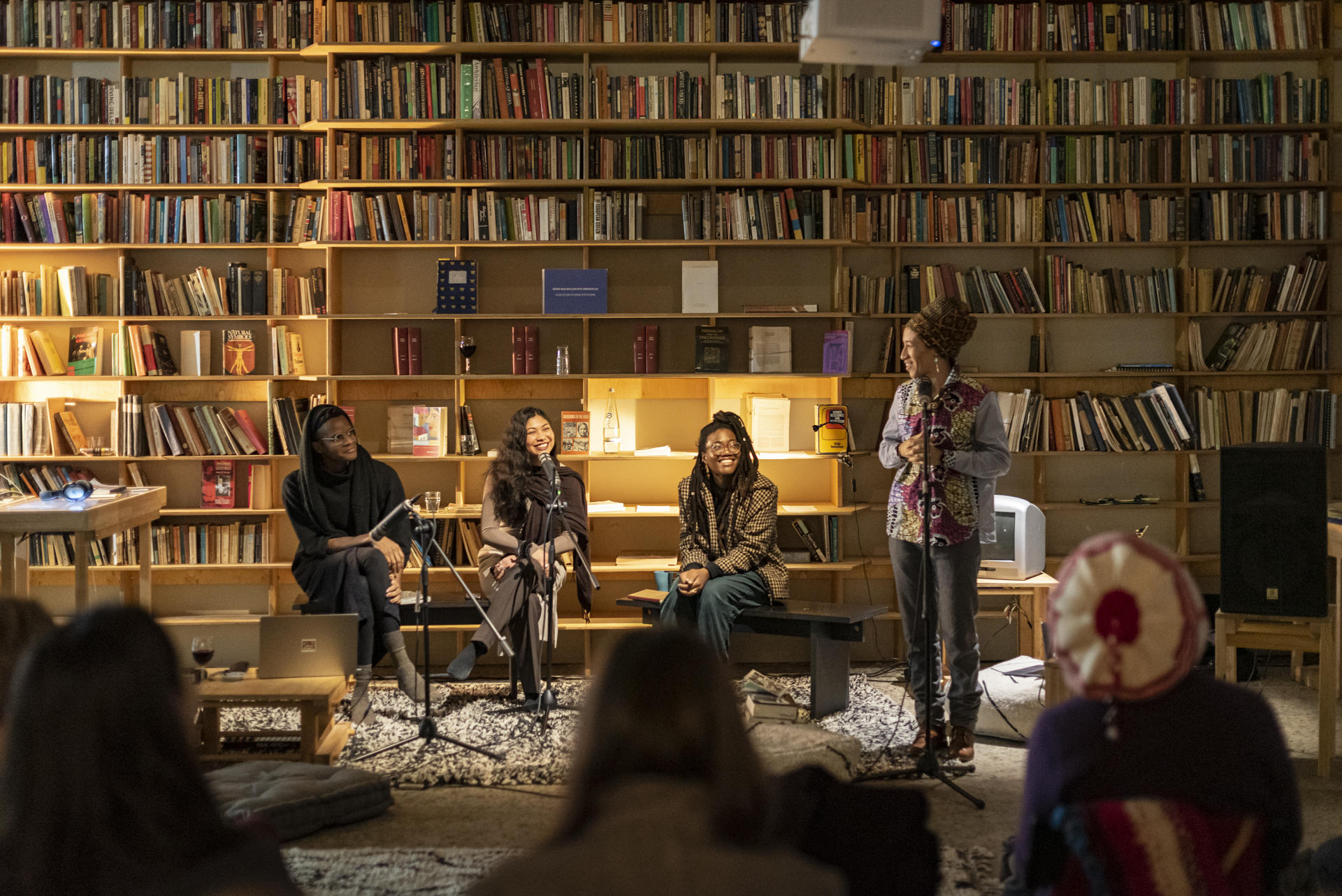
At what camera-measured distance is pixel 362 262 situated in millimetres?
5574

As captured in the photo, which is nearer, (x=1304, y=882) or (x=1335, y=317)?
(x=1304, y=882)

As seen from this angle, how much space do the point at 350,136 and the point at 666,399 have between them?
77.7 inches

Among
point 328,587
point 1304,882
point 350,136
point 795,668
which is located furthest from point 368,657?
point 1304,882

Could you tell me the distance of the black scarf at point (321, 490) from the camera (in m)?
4.83

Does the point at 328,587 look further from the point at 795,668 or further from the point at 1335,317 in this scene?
the point at 1335,317

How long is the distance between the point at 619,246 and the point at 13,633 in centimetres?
399

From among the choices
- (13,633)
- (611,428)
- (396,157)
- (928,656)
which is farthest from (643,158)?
(13,633)

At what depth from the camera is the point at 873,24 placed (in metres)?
2.87

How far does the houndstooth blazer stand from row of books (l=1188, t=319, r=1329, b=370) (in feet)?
7.69

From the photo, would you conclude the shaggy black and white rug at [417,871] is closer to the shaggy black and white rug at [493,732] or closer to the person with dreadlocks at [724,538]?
the shaggy black and white rug at [493,732]

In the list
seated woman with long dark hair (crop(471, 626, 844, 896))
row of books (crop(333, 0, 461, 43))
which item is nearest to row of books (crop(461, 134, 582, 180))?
row of books (crop(333, 0, 461, 43))

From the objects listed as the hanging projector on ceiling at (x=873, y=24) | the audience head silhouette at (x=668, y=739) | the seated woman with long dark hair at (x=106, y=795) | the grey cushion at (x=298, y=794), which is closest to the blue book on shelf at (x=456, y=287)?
the grey cushion at (x=298, y=794)

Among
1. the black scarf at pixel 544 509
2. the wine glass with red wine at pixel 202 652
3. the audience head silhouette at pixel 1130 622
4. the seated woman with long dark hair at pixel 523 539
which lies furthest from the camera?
the black scarf at pixel 544 509

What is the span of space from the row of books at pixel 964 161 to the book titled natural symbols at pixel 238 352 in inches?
125
